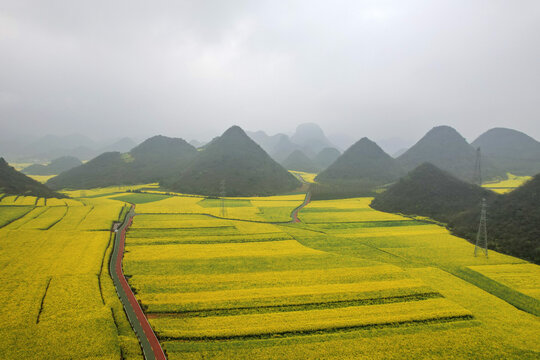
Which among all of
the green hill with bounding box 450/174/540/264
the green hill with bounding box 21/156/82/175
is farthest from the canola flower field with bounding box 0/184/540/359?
the green hill with bounding box 21/156/82/175

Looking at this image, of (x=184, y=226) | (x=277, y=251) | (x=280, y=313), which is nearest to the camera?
(x=280, y=313)

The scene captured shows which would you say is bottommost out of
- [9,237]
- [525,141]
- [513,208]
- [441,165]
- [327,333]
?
[327,333]

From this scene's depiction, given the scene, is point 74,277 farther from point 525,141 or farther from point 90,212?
point 525,141

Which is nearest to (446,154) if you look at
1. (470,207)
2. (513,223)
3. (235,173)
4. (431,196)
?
(431,196)

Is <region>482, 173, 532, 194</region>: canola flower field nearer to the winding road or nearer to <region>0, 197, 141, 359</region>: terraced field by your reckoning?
the winding road

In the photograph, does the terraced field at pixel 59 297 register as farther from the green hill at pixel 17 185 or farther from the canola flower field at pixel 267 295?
the green hill at pixel 17 185

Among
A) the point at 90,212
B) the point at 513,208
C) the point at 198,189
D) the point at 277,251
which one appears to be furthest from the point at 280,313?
the point at 198,189

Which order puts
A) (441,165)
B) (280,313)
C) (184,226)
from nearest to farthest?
(280,313), (184,226), (441,165)
